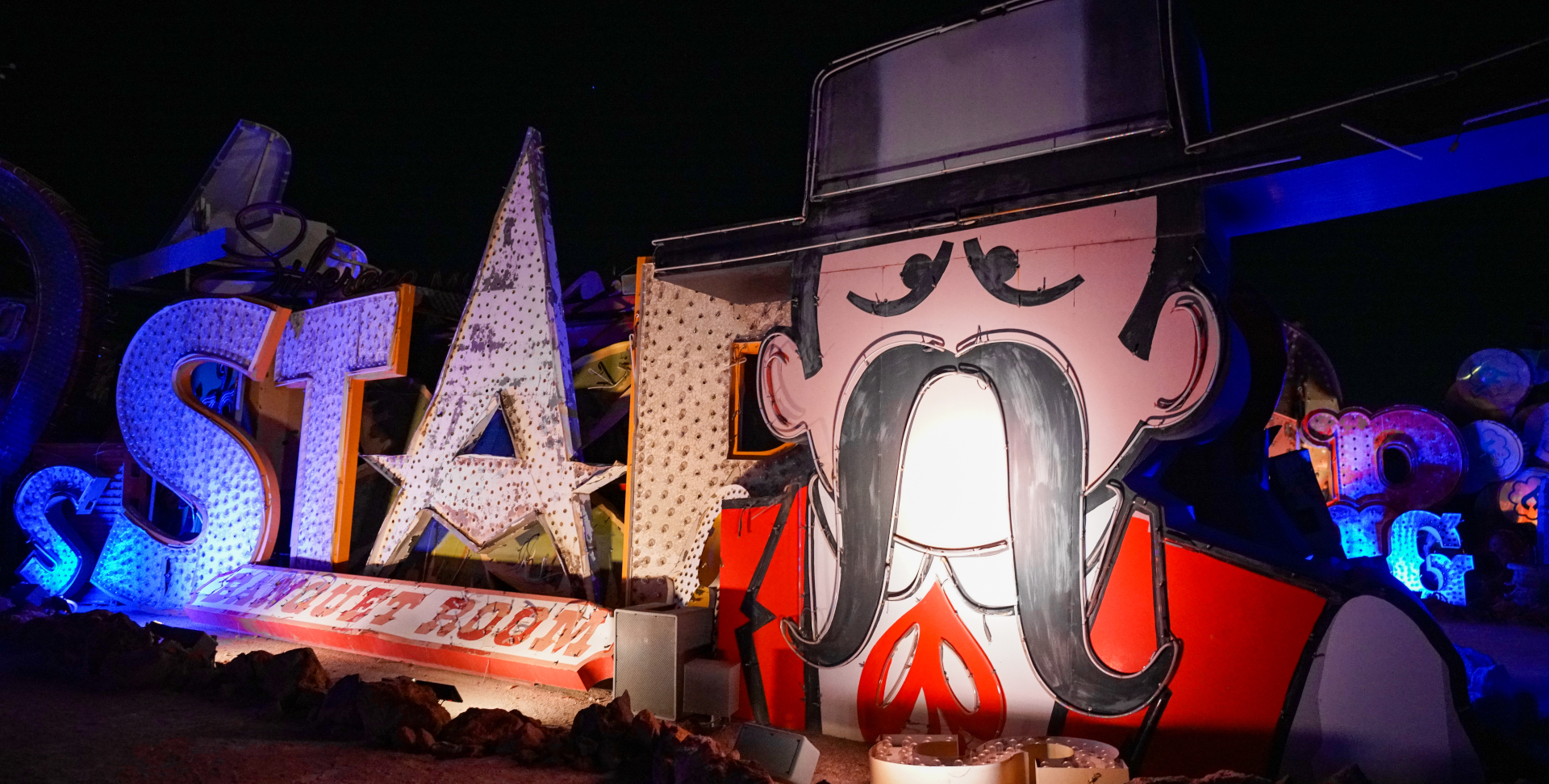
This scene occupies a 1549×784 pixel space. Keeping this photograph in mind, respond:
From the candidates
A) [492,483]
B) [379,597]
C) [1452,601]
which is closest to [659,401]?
[492,483]

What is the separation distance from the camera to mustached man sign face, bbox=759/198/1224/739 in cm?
454

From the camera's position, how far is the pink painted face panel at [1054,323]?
4.41m

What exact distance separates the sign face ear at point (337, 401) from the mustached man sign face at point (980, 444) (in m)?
4.75

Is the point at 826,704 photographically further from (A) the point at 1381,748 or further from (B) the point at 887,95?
(B) the point at 887,95

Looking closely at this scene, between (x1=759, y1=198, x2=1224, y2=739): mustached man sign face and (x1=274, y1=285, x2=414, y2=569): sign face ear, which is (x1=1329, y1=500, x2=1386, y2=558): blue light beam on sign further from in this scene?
(x1=274, y1=285, x2=414, y2=569): sign face ear

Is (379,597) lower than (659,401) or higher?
lower

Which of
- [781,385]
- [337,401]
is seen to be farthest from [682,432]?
[337,401]

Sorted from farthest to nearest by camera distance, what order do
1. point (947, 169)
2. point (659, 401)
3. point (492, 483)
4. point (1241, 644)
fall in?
point (492, 483) < point (659, 401) < point (947, 169) < point (1241, 644)

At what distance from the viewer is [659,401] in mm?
6953

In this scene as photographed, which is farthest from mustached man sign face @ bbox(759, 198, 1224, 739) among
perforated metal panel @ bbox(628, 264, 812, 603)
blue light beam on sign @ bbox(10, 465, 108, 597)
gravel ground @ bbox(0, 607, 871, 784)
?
blue light beam on sign @ bbox(10, 465, 108, 597)

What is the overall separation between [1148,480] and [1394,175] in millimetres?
1851

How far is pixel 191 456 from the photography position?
9766mm

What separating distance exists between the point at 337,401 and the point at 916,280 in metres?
6.49

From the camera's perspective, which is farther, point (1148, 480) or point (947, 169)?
point (947, 169)
